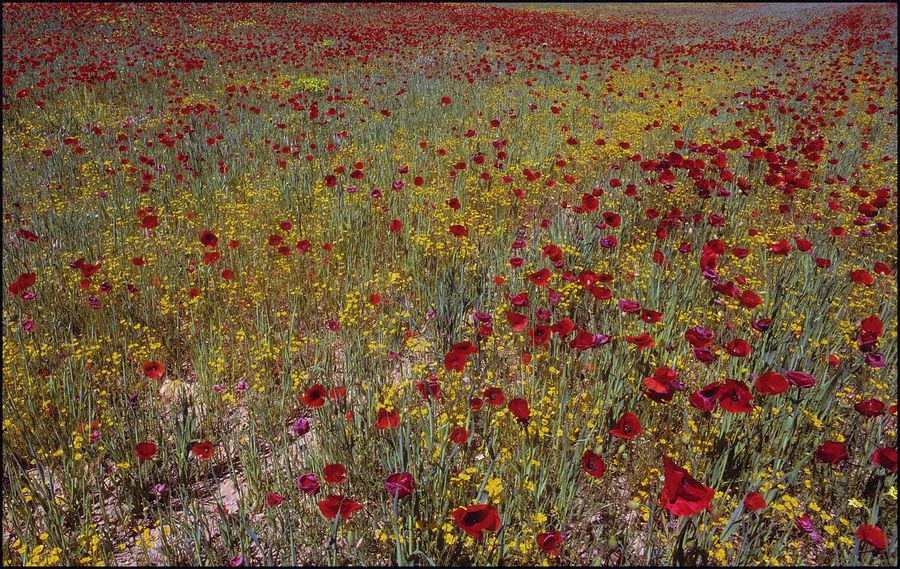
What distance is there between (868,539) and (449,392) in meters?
1.53

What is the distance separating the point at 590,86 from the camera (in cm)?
902

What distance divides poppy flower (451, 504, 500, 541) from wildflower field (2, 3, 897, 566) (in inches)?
0.4

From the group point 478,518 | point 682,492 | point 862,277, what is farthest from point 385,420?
point 862,277

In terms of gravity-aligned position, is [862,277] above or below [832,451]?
above

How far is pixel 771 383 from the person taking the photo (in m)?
1.66

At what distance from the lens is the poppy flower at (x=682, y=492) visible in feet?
4.05

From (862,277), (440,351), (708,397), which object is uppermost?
(862,277)

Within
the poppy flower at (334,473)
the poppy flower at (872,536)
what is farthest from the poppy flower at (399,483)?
the poppy flower at (872,536)

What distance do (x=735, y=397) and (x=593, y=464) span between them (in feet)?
1.80

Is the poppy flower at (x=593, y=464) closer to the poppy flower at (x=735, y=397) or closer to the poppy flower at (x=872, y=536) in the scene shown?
the poppy flower at (x=735, y=397)

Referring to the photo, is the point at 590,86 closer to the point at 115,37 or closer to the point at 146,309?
the point at 146,309

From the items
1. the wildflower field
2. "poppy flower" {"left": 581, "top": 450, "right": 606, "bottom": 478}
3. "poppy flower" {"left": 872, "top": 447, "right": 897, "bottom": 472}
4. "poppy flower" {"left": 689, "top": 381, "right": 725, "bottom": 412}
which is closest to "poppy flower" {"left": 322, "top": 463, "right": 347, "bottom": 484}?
the wildflower field

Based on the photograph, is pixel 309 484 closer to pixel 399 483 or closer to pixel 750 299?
pixel 399 483

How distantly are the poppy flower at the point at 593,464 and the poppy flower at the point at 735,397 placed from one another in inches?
18.3
